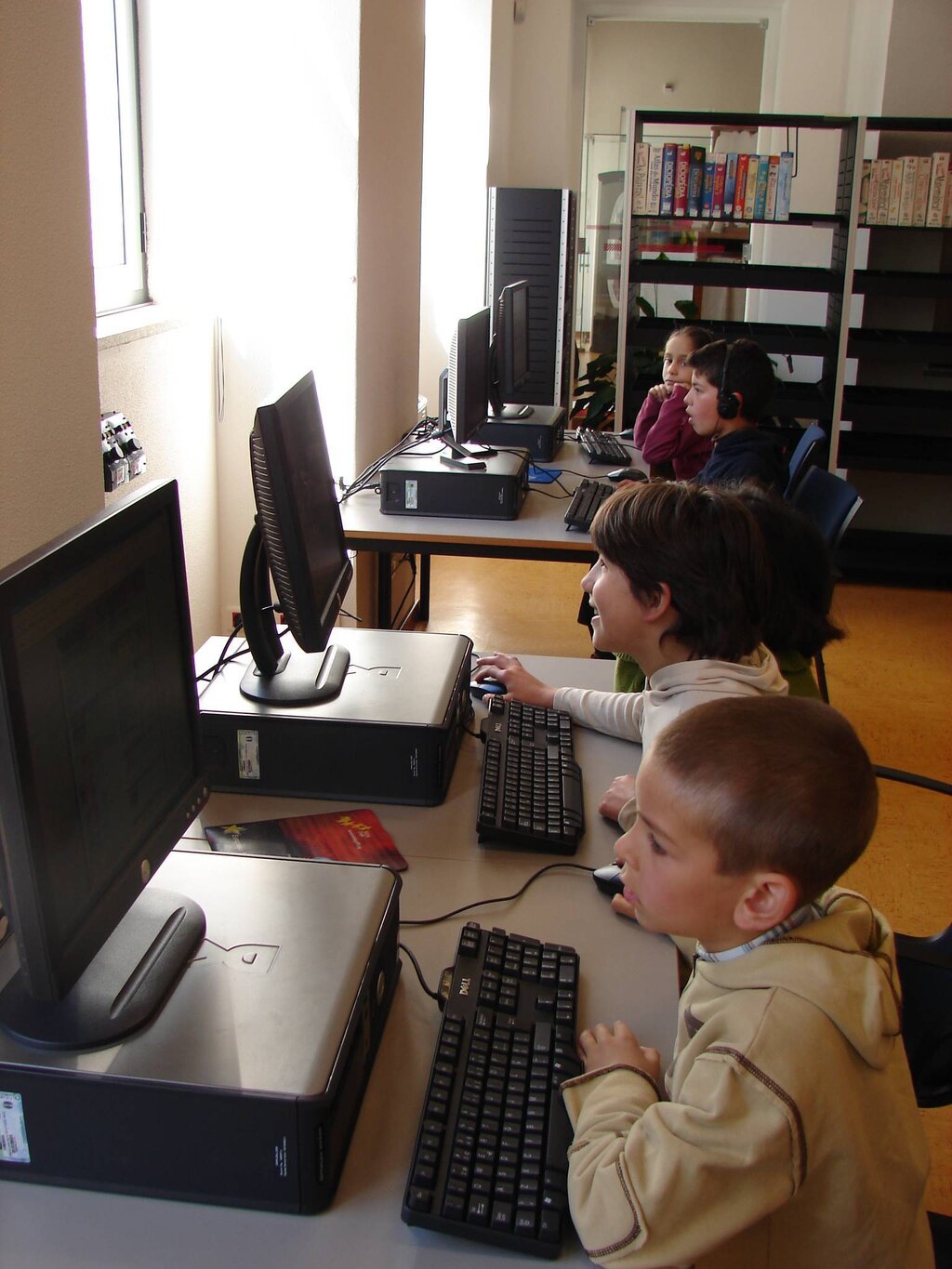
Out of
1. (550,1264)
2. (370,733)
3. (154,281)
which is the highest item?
(154,281)

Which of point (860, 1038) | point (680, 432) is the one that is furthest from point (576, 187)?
point (860, 1038)

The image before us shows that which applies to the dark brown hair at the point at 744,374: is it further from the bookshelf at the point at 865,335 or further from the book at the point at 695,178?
the book at the point at 695,178

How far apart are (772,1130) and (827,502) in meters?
2.44

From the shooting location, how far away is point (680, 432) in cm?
383

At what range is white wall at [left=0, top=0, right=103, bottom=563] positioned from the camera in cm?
134

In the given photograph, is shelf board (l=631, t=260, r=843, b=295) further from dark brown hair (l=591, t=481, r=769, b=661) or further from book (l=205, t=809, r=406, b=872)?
book (l=205, t=809, r=406, b=872)

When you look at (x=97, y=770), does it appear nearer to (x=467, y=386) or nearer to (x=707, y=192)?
(x=467, y=386)

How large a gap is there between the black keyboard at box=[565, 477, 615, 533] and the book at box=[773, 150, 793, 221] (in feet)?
7.88

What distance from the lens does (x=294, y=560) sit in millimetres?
1488

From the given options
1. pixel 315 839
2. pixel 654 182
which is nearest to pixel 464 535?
pixel 315 839

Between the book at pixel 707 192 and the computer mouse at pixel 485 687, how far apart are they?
3.74m

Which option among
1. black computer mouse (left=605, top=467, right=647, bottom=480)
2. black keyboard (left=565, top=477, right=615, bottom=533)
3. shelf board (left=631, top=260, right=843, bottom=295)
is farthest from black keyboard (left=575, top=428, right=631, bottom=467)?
shelf board (left=631, top=260, right=843, bottom=295)

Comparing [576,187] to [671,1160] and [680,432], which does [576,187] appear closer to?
[680,432]

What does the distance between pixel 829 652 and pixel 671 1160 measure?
11.9ft
